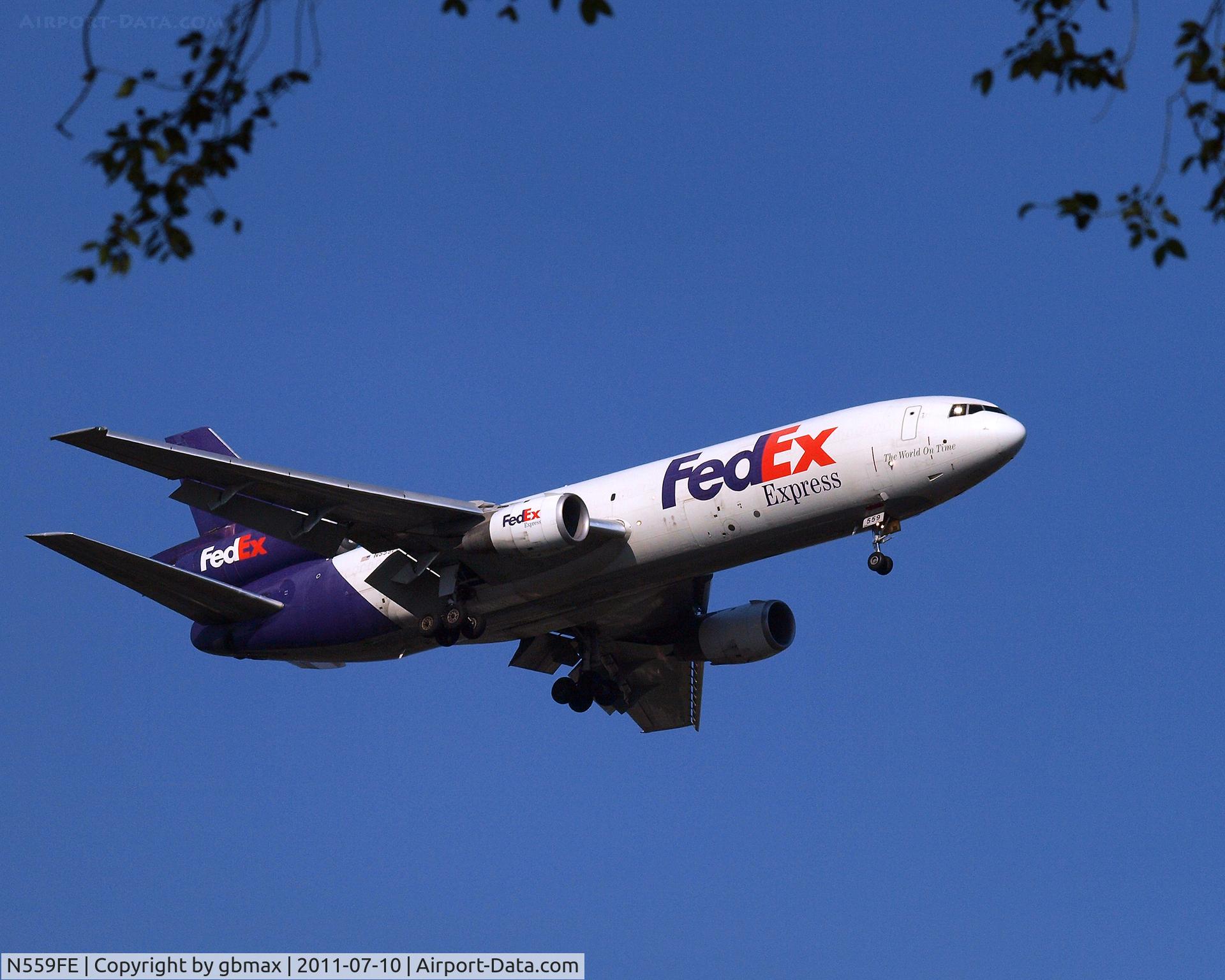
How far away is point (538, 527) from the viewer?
35688mm

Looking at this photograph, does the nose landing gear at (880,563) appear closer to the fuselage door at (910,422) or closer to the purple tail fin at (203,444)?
the fuselage door at (910,422)

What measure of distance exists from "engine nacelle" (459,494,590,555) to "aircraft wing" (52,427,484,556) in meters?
0.82

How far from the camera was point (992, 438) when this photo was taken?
3453 cm

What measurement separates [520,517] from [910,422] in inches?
361

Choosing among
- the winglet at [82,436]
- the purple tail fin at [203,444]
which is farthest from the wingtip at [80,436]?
the purple tail fin at [203,444]

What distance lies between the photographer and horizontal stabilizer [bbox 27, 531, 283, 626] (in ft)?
124

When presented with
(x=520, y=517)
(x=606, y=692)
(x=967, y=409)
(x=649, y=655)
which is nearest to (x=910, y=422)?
(x=967, y=409)

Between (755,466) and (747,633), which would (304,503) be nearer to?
(755,466)

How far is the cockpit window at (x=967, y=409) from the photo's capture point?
115 feet

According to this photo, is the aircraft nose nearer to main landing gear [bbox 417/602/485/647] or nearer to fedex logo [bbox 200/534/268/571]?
main landing gear [bbox 417/602/485/647]

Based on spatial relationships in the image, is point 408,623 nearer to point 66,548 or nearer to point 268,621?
point 268,621

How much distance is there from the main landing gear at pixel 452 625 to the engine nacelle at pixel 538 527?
2.38 m

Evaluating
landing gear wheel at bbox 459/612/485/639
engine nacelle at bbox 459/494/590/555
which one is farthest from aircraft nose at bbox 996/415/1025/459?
landing gear wheel at bbox 459/612/485/639

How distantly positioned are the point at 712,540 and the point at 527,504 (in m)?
4.39
